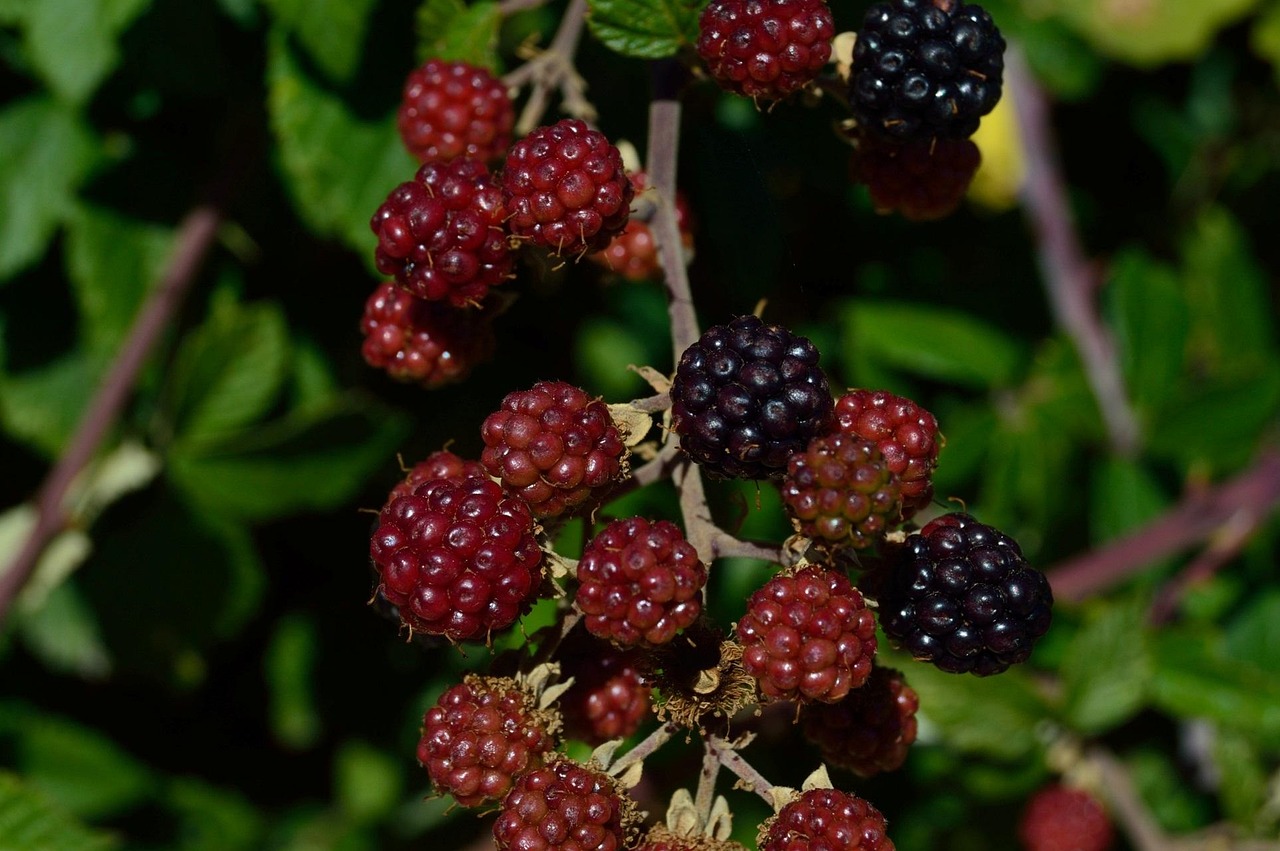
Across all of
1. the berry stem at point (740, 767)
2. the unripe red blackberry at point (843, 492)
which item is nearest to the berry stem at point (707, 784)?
the berry stem at point (740, 767)

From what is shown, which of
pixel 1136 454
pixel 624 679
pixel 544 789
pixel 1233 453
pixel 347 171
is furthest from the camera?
pixel 1136 454

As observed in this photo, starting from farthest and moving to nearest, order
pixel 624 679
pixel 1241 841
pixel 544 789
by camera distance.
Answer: pixel 1241 841 < pixel 624 679 < pixel 544 789

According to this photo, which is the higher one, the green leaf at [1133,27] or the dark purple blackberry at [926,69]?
the dark purple blackberry at [926,69]

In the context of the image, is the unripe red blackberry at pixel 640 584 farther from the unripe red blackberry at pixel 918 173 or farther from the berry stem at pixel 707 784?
the unripe red blackberry at pixel 918 173

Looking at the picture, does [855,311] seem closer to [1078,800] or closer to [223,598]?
[1078,800]

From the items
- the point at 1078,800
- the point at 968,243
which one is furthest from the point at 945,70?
the point at 1078,800

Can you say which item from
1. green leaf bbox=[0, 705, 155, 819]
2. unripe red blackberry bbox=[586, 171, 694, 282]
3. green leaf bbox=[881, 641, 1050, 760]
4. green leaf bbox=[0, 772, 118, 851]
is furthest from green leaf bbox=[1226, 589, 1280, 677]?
green leaf bbox=[0, 705, 155, 819]

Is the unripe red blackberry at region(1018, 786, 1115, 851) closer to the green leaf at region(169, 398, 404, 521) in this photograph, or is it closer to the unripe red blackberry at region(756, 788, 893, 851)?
the unripe red blackberry at region(756, 788, 893, 851)
